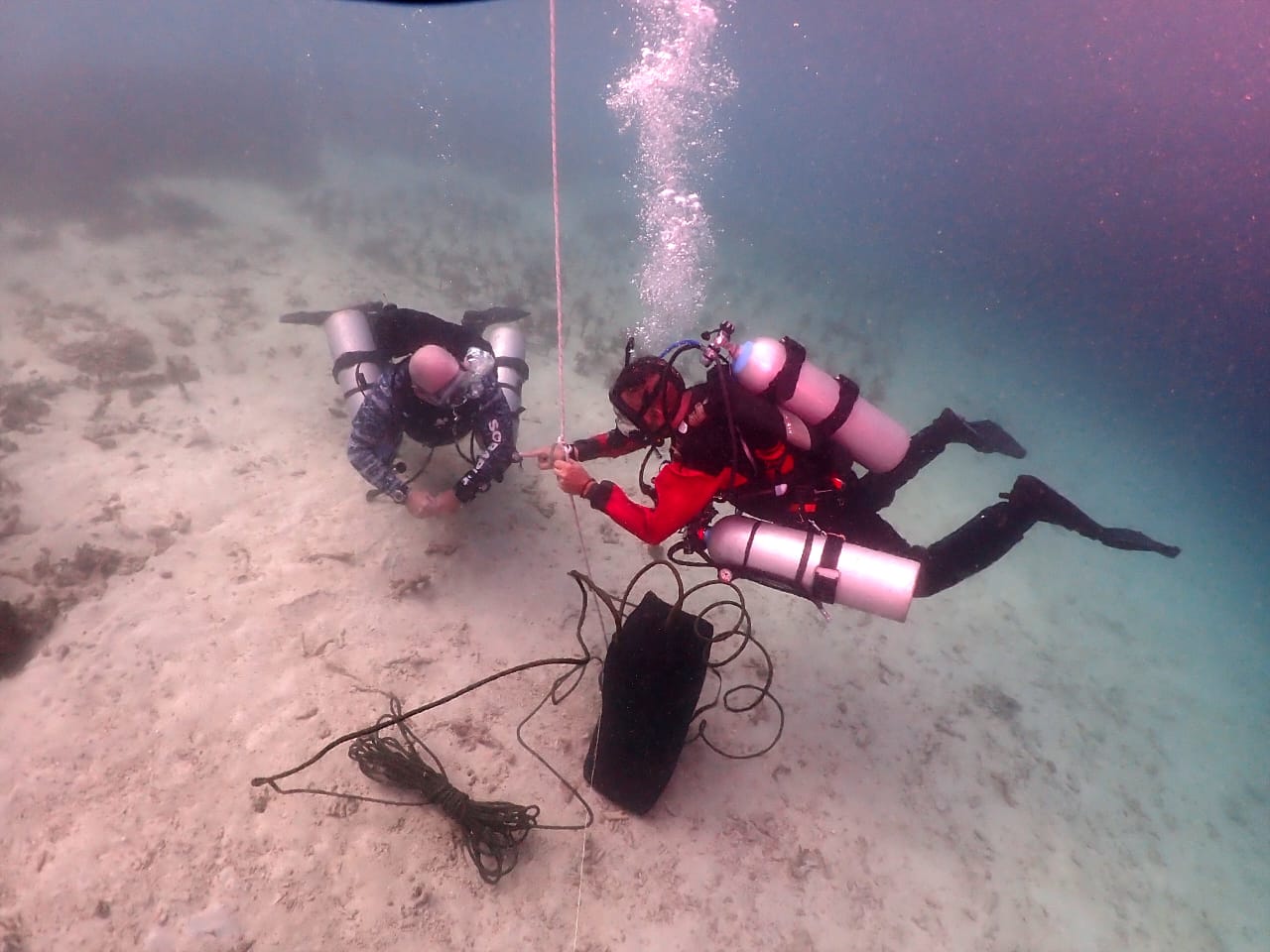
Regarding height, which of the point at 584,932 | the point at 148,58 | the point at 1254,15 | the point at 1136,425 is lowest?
the point at 1136,425

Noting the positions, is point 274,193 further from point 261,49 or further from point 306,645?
point 261,49

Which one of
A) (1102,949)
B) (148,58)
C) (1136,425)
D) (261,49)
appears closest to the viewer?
(1102,949)

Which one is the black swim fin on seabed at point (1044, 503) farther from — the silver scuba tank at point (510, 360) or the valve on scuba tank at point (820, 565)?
the silver scuba tank at point (510, 360)

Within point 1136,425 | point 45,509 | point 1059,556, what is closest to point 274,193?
point 45,509

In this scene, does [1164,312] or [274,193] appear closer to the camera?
[274,193]

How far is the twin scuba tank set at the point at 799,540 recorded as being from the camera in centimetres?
409

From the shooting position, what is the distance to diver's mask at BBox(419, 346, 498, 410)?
4941 millimetres

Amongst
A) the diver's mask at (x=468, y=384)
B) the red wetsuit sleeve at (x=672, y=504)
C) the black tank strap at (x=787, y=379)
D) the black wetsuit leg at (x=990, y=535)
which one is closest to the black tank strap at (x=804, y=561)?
the red wetsuit sleeve at (x=672, y=504)

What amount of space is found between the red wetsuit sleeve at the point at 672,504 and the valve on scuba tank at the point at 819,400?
710 millimetres

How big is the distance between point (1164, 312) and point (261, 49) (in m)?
75.6

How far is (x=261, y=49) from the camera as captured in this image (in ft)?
117

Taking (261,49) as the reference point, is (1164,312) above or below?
below

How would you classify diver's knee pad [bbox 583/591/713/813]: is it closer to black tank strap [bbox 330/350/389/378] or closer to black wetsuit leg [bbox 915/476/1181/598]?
black wetsuit leg [bbox 915/476/1181/598]

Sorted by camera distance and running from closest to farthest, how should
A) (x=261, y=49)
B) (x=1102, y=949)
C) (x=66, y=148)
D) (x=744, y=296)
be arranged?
(x=1102, y=949) → (x=66, y=148) → (x=744, y=296) → (x=261, y=49)
